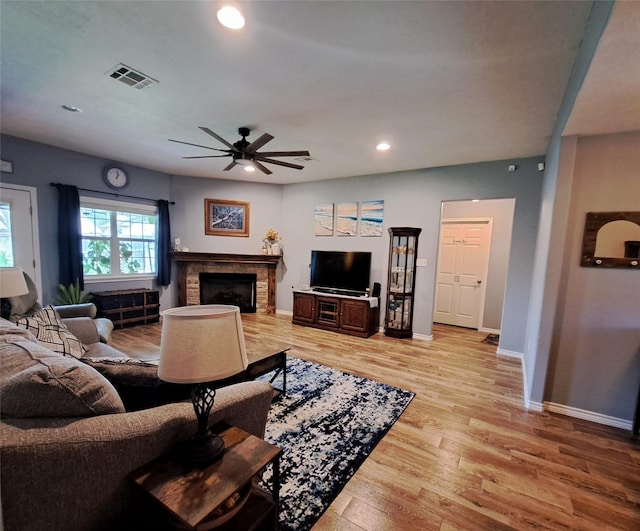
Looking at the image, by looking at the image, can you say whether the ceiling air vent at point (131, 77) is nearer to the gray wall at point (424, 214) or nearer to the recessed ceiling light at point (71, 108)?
the recessed ceiling light at point (71, 108)

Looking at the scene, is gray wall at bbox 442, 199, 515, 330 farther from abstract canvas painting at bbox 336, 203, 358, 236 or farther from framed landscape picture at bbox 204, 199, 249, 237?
framed landscape picture at bbox 204, 199, 249, 237

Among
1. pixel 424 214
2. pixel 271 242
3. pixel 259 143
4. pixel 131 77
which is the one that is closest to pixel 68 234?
pixel 131 77

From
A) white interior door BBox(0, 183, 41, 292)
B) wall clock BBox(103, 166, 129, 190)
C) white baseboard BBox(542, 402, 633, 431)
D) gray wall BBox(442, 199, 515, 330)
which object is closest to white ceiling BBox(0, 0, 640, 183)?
white interior door BBox(0, 183, 41, 292)

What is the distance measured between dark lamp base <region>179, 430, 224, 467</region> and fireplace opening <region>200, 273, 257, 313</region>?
493 cm

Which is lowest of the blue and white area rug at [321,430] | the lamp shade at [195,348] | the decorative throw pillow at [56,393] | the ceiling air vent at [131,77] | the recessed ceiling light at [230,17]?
the blue and white area rug at [321,430]

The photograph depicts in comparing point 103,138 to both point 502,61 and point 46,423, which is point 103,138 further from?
point 502,61

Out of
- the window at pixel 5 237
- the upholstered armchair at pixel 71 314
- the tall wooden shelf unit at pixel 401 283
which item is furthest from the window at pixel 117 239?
the tall wooden shelf unit at pixel 401 283

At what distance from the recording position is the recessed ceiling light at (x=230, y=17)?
1.57m

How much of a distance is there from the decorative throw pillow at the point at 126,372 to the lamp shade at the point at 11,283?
6.57ft

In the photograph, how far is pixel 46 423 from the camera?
95 centimetres

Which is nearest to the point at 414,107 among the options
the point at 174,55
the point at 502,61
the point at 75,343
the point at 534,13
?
the point at 502,61

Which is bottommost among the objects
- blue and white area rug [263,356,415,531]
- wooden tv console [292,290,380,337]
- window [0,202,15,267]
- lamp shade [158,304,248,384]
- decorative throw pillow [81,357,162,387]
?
blue and white area rug [263,356,415,531]

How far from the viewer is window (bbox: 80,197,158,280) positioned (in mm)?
4551

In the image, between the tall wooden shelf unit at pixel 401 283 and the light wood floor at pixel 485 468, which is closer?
the light wood floor at pixel 485 468
